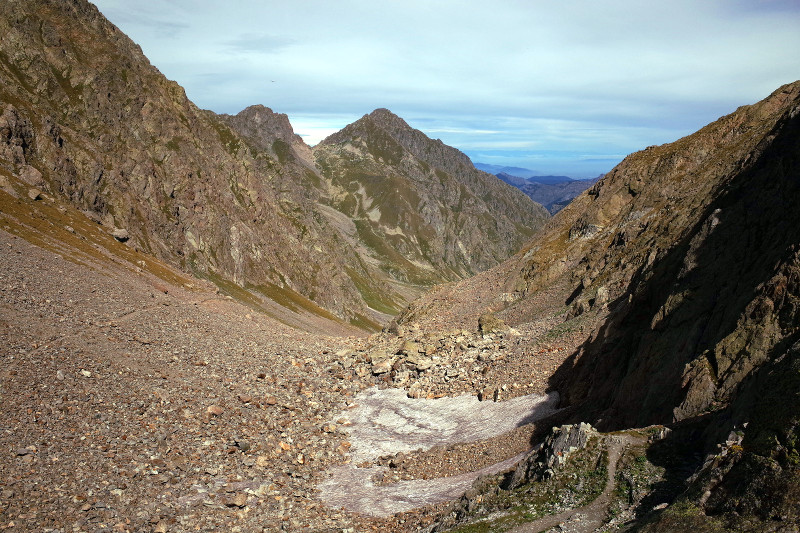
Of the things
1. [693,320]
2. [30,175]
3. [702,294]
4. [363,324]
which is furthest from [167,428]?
[363,324]

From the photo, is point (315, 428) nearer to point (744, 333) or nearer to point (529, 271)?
point (744, 333)

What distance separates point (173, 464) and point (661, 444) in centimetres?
2103

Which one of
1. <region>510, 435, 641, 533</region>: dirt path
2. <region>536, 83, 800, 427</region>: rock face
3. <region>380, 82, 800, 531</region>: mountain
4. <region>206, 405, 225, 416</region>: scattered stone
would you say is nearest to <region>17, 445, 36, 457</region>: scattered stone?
<region>206, 405, 225, 416</region>: scattered stone

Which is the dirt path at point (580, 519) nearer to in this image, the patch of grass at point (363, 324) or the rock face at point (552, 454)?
the rock face at point (552, 454)

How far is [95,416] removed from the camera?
26750mm

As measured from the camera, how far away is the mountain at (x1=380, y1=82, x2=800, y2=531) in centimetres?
1435

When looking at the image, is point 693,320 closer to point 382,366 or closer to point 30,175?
point 382,366

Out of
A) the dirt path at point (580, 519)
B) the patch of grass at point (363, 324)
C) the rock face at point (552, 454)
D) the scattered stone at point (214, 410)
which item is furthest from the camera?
the patch of grass at point (363, 324)

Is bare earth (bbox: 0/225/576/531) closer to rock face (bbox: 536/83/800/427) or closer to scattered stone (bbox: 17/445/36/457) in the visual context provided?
scattered stone (bbox: 17/445/36/457)

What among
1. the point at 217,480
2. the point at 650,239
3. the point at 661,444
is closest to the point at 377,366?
the point at 217,480

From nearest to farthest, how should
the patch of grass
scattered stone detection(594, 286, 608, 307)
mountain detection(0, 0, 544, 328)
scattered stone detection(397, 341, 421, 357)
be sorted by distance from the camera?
scattered stone detection(594, 286, 608, 307)
scattered stone detection(397, 341, 421, 357)
mountain detection(0, 0, 544, 328)
the patch of grass

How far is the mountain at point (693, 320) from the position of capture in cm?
1435

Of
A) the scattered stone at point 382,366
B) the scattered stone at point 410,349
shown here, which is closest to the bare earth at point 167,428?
the scattered stone at point 382,366

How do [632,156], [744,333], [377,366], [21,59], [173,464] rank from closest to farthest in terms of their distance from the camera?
[744,333] < [173,464] < [377,366] < [632,156] < [21,59]
